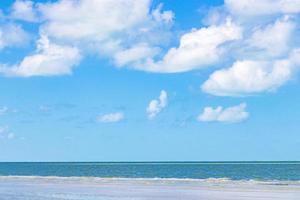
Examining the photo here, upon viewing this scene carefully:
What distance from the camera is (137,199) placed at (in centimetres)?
4581

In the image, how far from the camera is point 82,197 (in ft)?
160

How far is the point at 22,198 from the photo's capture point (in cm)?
4722

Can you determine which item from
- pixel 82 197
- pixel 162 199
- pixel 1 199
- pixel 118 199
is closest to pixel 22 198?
pixel 1 199

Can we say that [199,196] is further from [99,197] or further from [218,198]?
[99,197]

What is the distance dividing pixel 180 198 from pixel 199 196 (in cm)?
246

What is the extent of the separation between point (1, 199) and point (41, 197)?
11.5 feet

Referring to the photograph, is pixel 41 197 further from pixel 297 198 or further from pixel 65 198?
pixel 297 198

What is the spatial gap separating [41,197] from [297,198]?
21292 mm

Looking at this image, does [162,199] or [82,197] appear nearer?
[162,199]

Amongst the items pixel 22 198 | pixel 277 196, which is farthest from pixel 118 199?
pixel 277 196

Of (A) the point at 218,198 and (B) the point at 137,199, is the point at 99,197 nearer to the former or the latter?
(B) the point at 137,199

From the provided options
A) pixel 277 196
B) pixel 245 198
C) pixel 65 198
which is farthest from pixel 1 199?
pixel 277 196

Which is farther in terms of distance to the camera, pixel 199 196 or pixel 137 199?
pixel 199 196

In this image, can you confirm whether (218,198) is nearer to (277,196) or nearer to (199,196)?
(199,196)
